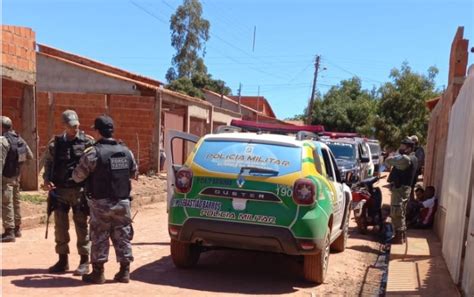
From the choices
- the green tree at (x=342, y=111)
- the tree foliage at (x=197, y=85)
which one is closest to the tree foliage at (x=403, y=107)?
the green tree at (x=342, y=111)

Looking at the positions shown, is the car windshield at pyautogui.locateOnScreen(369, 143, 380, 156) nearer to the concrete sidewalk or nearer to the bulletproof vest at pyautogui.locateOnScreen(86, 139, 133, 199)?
the concrete sidewalk

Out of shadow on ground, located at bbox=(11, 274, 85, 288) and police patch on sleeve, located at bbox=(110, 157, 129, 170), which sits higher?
police patch on sleeve, located at bbox=(110, 157, 129, 170)

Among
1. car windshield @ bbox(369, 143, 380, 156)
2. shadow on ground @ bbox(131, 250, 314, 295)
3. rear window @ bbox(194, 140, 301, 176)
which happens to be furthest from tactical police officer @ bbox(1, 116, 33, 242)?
car windshield @ bbox(369, 143, 380, 156)

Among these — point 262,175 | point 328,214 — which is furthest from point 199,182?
point 328,214

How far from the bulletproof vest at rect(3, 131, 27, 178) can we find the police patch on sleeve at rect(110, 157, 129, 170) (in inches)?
109

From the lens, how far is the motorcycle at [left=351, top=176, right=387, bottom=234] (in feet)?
33.6

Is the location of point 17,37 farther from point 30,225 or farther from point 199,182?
point 199,182

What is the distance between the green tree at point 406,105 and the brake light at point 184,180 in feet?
90.2

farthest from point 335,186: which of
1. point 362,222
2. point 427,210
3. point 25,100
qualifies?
point 25,100

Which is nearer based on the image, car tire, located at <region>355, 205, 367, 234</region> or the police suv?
the police suv

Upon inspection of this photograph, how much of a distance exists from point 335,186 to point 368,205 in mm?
3353

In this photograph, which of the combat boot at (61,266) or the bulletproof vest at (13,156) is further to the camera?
the bulletproof vest at (13,156)

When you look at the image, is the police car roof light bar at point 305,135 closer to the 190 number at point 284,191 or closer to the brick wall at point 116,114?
the 190 number at point 284,191

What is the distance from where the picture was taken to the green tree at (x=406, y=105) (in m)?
31.7
